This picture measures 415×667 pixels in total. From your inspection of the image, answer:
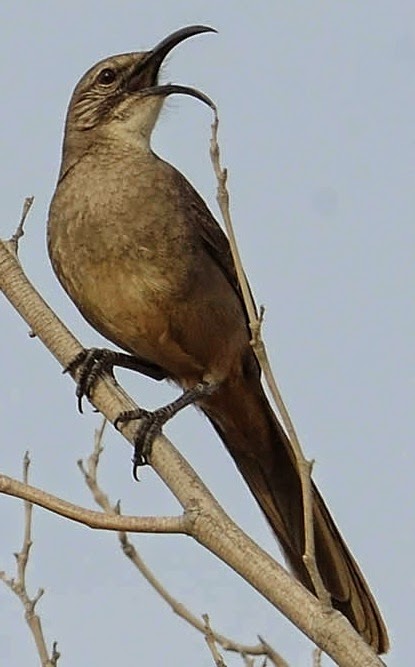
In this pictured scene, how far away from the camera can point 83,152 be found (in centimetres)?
589

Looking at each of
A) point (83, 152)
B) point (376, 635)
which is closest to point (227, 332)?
point (83, 152)

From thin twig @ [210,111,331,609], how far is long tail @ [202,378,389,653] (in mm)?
1993

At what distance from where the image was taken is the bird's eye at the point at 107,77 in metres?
6.02

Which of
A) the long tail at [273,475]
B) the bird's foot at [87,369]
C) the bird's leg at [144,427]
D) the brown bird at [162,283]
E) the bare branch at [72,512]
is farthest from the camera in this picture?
the long tail at [273,475]

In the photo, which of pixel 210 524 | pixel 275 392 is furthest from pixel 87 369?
pixel 275 392

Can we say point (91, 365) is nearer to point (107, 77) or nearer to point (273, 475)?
point (273, 475)

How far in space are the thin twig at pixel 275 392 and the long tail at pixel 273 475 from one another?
199 centimetres

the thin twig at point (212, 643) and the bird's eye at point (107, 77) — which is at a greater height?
the bird's eye at point (107, 77)

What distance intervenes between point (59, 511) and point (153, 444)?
1027 millimetres

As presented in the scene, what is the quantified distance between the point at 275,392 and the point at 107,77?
9.77 ft

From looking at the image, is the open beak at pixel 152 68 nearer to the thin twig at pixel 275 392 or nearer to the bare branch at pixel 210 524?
the bare branch at pixel 210 524

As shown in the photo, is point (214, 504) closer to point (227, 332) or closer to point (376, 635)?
point (376, 635)

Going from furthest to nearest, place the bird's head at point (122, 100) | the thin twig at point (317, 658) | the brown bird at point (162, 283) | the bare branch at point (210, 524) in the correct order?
the bird's head at point (122, 100) → the brown bird at point (162, 283) → the thin twig at point (317, 658) → the bare branch at point (210, 524)

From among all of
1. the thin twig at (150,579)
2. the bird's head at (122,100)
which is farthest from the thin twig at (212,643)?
the bird's head at (122,100)
